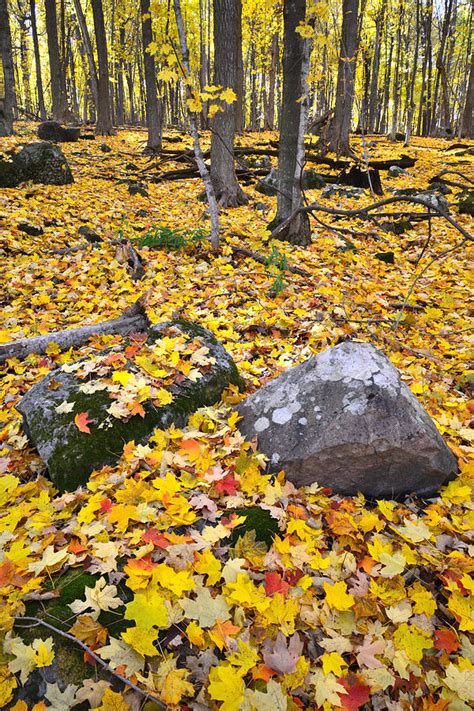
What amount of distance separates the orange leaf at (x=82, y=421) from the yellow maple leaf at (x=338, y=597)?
158cm

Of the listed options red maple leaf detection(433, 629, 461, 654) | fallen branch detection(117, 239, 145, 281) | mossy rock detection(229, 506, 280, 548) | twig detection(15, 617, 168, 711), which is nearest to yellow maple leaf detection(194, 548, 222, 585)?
mossy rock detection(229, 506, 280, 548)

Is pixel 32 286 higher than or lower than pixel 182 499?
higher

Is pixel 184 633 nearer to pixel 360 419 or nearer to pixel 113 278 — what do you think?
pixel 360 419

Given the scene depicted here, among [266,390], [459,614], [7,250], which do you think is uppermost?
[7,250]

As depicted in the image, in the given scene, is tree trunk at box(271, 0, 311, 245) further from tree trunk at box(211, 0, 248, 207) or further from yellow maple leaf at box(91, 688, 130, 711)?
yellow maple leaf at box(91, 688, 130, 711)

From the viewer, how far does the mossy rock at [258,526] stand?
2.06 m

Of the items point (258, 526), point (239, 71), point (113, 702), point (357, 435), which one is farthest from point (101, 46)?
point (113, 702)

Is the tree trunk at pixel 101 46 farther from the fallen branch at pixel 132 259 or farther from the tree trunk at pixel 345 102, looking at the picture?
the fallen branch at pixel 132 259

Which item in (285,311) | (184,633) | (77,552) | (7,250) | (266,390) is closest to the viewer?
(184,633)

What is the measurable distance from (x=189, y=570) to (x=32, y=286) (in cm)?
452

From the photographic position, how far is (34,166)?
9016 millimetres

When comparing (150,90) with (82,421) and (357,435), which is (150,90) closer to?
(82,421)

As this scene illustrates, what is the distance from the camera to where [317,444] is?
2.44 metres

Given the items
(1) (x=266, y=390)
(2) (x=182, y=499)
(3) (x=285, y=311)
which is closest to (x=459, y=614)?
(2) (x=182, y=499)
